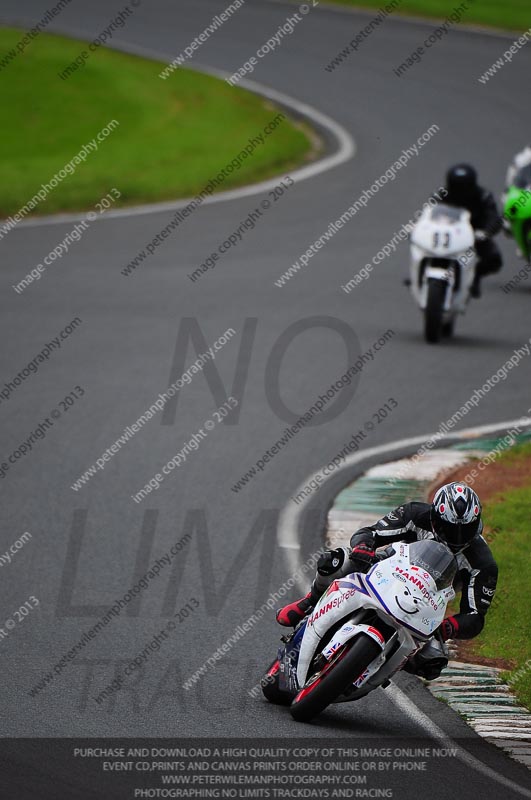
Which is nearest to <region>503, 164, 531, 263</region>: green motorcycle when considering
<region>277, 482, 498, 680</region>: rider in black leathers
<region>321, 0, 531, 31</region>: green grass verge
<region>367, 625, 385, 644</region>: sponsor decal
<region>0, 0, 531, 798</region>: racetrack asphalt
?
<region>0, 0, 531, 798</region>: racetrack asphalt

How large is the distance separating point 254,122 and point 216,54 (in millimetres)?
5872

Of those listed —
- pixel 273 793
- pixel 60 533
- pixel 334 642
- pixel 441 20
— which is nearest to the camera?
pixel 273 793

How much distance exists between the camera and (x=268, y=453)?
475 inches

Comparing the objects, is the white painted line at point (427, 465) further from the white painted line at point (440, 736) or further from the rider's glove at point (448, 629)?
the rider's glove at point (448, 629)

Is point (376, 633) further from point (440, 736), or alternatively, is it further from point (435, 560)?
point (440, 736)

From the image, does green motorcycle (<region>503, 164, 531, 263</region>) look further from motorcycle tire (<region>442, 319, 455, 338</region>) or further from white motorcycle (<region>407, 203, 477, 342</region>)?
motorcycle tire (<region>442, 319, 455, 338</region>)

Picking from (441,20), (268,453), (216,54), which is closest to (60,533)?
(268,453)

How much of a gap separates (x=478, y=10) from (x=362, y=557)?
28.8m

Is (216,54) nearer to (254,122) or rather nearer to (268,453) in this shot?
(254,122)

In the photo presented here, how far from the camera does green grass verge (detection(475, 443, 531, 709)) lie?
841 centimetres

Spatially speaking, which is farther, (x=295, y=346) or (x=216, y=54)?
(x=216, y=54)

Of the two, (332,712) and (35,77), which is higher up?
(35,77)

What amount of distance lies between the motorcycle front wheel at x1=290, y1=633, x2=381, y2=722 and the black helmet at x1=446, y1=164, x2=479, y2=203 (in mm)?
9265

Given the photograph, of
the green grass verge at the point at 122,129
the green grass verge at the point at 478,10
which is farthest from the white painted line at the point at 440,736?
the green grass verge at the point at 478,10
